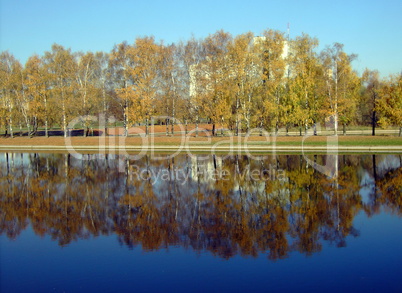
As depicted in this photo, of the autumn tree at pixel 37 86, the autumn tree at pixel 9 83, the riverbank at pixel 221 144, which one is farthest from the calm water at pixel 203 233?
the autumn tree at pixel 9 83

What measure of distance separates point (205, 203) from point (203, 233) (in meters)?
3.89

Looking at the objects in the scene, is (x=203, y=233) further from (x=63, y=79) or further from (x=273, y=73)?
(x=63, y=79)

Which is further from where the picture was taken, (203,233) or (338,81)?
(338,81)

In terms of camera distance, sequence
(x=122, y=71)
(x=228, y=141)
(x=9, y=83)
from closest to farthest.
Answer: (x=228, y=141)
(x=122, y=71)
(x=9, y=83)

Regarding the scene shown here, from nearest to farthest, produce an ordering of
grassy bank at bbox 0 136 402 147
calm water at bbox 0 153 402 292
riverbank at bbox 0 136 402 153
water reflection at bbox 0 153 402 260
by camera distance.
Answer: calm water at bbox 0 153 402 292 < water reflection at bbox 0 153 402 260 < riverbank at bbox 0 136 402 153 < grassy bank at bbox 0 136 402 147

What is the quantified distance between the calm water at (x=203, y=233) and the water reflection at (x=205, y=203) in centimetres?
5

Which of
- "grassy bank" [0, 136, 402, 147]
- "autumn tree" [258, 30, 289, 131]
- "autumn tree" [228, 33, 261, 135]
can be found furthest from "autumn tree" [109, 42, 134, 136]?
"autumn tree" [258, 30, 289, 131]

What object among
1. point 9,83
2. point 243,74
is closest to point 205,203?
point 243,74

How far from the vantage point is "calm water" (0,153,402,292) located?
9.03m

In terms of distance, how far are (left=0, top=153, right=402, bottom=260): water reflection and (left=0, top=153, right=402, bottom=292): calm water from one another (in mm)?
46

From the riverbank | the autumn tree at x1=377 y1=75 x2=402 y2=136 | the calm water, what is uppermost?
the autumn tree at x1=377 y1=75 x2=402 y2=136

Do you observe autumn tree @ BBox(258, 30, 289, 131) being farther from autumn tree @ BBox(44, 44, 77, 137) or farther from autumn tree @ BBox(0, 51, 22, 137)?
autumn tree @ BBox(0, 51, 22, 137)

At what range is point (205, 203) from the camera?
15969 millimetres

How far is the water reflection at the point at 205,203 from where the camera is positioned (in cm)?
1177
